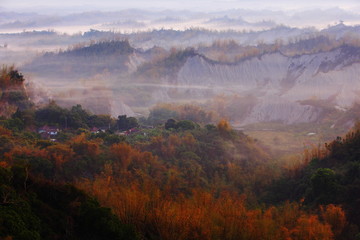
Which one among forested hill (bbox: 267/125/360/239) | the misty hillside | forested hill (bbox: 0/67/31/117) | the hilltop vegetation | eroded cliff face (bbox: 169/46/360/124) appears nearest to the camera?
the hilltop vegetation

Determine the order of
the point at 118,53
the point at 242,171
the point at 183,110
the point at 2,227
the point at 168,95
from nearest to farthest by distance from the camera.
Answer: the point at 2,227 < the point at 242,171 < the point at 183,110 < the point at 168,95 < the point at 118,53

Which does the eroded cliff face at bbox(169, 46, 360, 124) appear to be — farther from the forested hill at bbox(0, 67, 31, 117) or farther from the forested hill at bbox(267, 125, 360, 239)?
the forested hill at bbox(267, 125, 360, 239)

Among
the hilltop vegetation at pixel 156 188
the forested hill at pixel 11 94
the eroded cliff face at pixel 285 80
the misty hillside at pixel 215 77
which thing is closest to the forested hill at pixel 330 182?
the hilltop vegetation at pixel 156 188

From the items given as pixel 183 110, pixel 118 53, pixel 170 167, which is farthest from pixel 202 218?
pixel 118 53

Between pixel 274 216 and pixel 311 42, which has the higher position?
pixel 311 42

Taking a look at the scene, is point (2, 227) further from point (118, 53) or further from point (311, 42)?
point (311, 42)

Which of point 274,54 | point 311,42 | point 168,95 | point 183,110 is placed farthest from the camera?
point 311,42

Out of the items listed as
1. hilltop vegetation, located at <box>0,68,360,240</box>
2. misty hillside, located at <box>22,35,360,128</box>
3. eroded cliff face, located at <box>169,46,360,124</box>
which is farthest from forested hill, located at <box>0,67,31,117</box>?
eroded cliff face, located at <box>169,46,360,124</box>

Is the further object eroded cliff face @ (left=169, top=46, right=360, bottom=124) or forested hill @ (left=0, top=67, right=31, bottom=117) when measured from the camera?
eroded cliff face @ (left=169, top=46, right=360, bottom=124)
